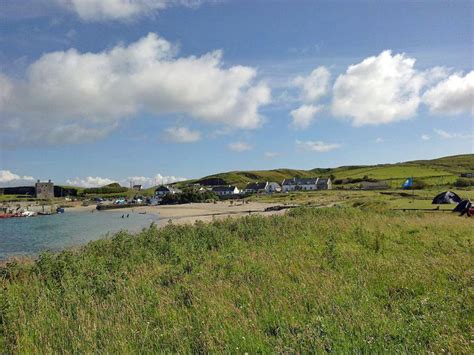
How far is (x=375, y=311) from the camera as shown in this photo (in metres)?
5.97

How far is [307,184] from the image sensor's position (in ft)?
506

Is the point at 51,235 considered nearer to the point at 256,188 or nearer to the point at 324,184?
the point at 324,184

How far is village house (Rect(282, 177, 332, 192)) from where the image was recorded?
476 feet

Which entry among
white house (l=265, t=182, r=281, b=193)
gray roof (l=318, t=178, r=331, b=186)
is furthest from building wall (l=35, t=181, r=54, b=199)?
gray roof (l=318, t=178, r=331, b=186)

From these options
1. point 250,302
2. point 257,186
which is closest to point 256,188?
point 257,186

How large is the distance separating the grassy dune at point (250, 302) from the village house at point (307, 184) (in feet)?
443

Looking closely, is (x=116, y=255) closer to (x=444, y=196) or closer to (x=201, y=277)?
(x=201, y=277)

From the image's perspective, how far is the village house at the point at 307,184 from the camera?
145m

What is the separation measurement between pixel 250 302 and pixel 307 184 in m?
150

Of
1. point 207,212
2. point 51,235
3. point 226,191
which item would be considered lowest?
point 207,212

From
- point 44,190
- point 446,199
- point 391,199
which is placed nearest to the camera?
point 446,199

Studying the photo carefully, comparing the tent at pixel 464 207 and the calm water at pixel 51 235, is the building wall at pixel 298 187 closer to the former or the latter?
the calm water at pixel 51 235

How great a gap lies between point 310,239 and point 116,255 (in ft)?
23.8

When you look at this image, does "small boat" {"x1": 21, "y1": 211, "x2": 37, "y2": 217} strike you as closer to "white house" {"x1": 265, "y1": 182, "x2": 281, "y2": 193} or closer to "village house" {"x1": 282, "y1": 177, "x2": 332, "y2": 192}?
"white house" {"x1": 265, "y1": 182, "x2": 281, "y2": 193}
